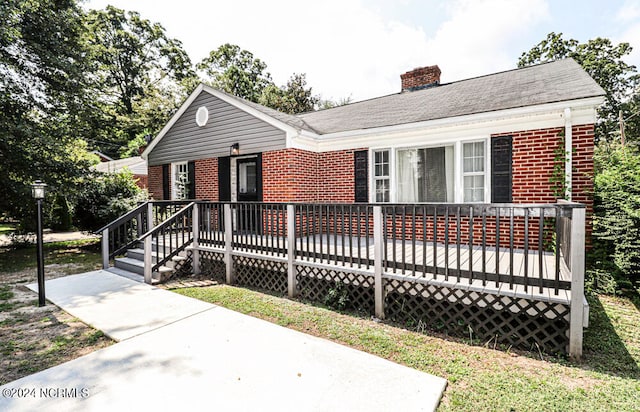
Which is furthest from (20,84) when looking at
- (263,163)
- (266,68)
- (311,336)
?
(266,68)

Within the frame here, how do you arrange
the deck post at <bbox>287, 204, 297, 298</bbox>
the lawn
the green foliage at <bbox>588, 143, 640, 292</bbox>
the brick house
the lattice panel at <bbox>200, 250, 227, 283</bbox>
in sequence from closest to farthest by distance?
the lawn → the green foliage at <bbox>588, 143, 640, 292</bbox> → the deck post at <bbox>287, 204, 297, 298</bbox> → the brick house → the lattice panel at <bbox>200, 250, 227, 283</bbox>

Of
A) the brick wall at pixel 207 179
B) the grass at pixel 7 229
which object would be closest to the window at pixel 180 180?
the brick wall at pixel 207 179

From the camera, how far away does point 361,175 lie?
7.93 metres

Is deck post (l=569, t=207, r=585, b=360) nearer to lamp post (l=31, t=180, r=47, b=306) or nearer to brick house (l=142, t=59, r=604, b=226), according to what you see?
brick house (l=142, t=59, r=604, b=226)

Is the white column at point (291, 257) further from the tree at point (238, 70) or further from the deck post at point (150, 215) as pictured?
the tree at point (238, 70)

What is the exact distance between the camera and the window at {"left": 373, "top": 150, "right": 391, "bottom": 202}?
772cm

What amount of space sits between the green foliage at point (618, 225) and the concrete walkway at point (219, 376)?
4.36m

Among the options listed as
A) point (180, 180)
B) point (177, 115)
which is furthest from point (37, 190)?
point (177, 115)

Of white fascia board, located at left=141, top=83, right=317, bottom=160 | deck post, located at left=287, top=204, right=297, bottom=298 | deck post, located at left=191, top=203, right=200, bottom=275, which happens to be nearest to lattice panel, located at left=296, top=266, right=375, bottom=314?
deck post, located at left=287, top=204, right=297, bottom=298

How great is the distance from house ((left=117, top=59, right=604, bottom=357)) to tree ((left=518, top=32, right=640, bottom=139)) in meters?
20.5

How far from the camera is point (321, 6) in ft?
27.5

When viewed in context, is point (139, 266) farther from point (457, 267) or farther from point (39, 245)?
point (457, 267)

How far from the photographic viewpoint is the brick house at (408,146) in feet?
18.8

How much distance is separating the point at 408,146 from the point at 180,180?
7894 mm
